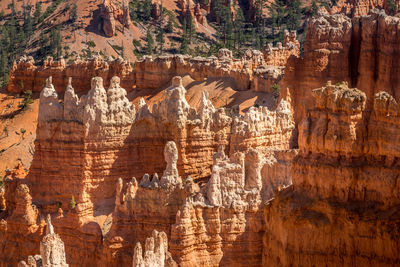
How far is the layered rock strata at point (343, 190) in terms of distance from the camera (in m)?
25.0

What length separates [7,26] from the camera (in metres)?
125

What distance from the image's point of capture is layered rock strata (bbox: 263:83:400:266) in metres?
25.0

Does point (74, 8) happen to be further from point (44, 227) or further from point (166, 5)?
point (44, 227)

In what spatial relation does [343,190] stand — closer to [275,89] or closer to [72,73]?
[275,89]

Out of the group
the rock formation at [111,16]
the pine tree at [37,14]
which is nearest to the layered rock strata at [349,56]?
the rock formation at [111,16]

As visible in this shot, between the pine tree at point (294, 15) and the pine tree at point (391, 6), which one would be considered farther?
the pine tree at point (294, 15)

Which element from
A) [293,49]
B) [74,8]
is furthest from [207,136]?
[74,8]

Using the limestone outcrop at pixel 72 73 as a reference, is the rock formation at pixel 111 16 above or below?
above

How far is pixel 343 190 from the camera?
2558 cm

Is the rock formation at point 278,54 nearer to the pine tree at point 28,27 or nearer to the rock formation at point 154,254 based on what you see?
the rock formation at point 154,254

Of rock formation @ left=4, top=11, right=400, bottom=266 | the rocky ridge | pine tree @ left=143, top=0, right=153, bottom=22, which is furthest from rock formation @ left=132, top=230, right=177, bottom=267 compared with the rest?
pine tree @ left=143, top=0, right=153, bottom=22

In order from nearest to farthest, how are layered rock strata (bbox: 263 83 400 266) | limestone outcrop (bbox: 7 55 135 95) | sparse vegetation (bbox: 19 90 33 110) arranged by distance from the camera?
layered rock strata (bbox: 263 83 400 266) < limestone outcrop (bbox: 7 55 135 95) < sparse vegetation (bbox: 19 90 33 110)

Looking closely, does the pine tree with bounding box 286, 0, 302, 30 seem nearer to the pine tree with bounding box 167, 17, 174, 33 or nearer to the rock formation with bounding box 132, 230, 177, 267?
the pine tree with bounding box 167, 17, 174, 33

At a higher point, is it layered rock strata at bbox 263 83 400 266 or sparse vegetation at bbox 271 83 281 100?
sparse vegetation at bbox 271 83 281 100
